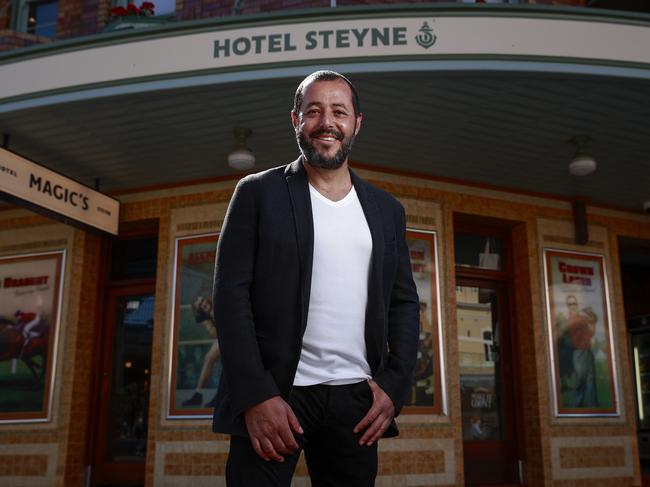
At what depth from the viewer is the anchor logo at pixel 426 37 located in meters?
5.52

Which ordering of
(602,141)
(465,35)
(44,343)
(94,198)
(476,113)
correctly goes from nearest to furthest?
(465,35)
(476,113)
(602,141)
(94,198)
(44,343)

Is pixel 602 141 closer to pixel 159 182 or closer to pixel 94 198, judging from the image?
pixel 159 182

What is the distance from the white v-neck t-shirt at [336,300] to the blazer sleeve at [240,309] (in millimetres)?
135

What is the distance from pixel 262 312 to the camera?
177cm

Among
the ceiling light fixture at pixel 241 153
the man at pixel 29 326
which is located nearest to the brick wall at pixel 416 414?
the man at pixel 29 326

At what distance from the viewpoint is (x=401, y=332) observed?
195 cm

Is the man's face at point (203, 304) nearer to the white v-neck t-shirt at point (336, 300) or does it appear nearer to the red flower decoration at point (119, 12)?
the red flower decoration at point (119, 12)

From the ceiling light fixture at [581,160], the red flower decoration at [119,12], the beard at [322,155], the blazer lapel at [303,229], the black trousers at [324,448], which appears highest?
the red flower decoration at [119,12]

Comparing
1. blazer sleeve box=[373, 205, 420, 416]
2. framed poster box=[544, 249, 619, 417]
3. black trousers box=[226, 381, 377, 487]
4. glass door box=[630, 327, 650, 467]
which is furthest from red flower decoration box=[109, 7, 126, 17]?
glass door box=[630, 327, 650, 467]

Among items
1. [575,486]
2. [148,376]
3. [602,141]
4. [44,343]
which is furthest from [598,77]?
[44,343]

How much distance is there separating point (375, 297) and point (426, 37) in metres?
4.13

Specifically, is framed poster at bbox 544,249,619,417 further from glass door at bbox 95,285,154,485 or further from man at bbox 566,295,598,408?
glass door at bbox 95,285,154,485

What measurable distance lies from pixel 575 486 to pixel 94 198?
6.10 m

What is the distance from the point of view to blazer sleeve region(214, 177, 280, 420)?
1657 mm
